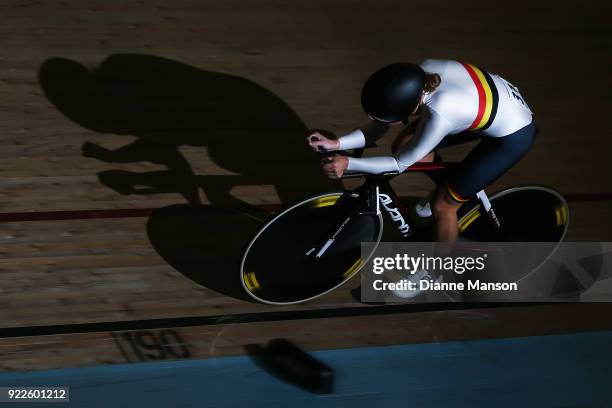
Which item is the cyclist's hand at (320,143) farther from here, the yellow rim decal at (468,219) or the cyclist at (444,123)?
the yellow rim decal at (468,219)

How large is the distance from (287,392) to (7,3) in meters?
3.09

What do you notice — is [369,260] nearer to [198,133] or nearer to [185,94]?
[198,133]

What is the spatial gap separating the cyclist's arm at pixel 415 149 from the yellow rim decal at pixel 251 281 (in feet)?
2.52

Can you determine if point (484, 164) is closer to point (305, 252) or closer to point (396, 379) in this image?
point (305, 252)

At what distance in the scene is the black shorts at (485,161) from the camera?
3410mm

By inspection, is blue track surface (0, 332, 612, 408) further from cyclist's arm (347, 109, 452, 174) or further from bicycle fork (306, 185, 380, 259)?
cyclist's arm (347, 109, 452, 174)

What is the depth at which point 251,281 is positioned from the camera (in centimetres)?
365

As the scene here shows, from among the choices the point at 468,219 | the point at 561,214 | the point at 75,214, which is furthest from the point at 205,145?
the point at 561,214

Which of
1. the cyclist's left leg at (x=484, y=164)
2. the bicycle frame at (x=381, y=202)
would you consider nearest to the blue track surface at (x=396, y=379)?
the bicycle frame at (x=381, y=202)

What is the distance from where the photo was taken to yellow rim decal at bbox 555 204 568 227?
13.1 feet

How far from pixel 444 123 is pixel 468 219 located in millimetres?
867

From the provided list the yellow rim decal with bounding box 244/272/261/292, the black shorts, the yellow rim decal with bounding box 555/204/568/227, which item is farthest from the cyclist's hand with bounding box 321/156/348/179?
the yellow rim decal with bounding box 555/204/568/227

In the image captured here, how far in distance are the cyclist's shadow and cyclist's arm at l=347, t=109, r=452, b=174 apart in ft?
3.35

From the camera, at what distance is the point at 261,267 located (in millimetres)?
3656
